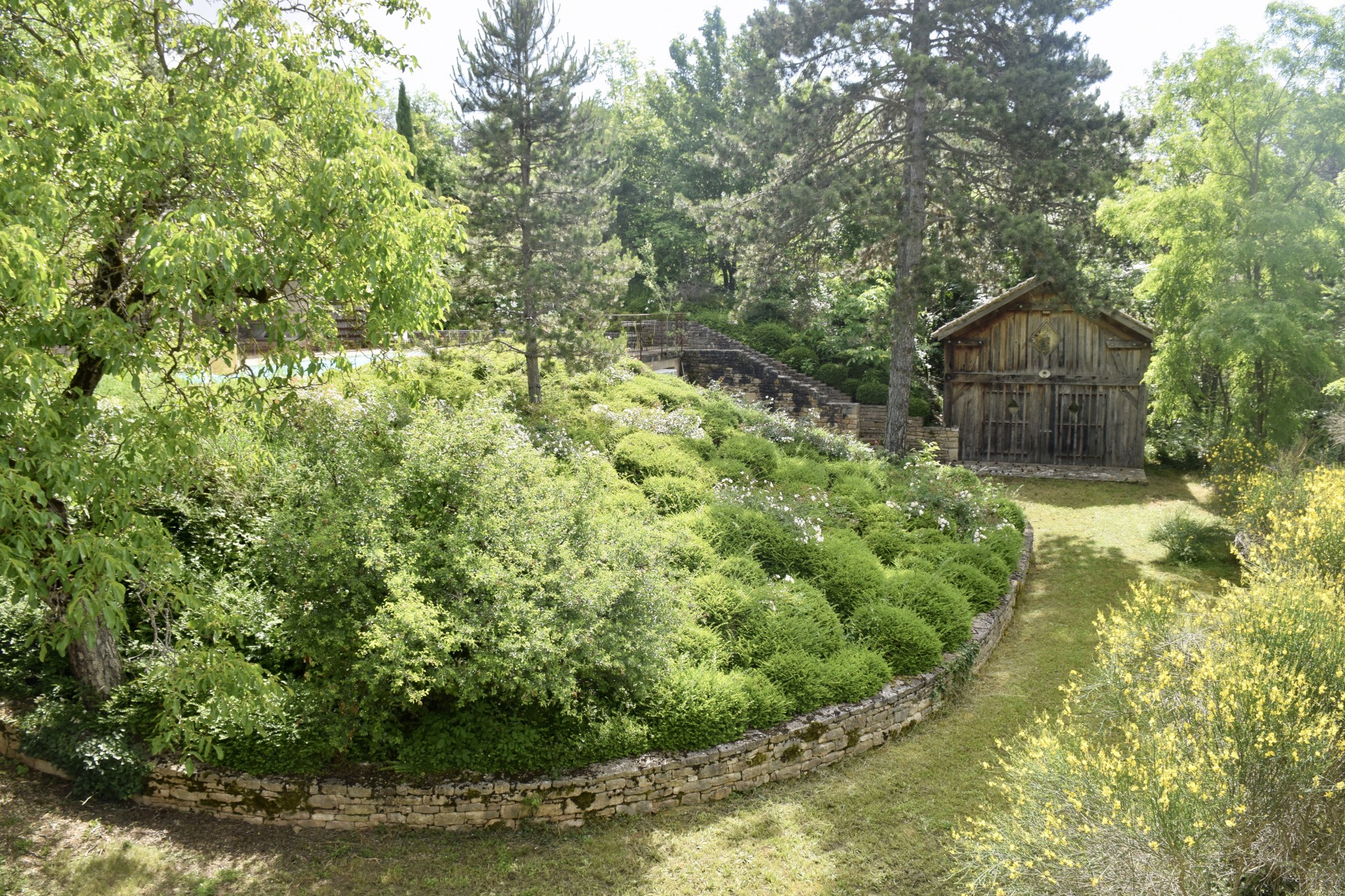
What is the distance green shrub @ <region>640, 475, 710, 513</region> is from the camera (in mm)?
11273

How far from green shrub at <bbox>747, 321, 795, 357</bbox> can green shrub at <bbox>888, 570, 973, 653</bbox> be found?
16994 mm

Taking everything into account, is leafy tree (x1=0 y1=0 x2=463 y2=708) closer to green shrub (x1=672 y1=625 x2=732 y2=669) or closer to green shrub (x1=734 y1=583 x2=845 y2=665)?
green shrub (x1=672 y1=625 x2=732 y2=669)

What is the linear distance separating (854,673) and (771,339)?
19.9m

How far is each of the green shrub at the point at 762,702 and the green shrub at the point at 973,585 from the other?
3.85m

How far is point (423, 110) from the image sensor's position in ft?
164

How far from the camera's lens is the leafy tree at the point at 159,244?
4801mm

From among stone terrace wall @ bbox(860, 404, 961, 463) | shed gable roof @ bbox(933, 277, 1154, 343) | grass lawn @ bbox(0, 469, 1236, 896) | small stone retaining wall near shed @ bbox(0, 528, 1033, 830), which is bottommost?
grass lawn @ bbox(0, 469, 1236, 896)

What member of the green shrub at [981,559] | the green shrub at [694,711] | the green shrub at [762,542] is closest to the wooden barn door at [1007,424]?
the green shrub at [981,559]

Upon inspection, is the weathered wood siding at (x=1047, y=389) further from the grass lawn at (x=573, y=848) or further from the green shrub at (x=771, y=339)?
the grass lawn at (x=573, y=848)

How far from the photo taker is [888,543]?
1155cm

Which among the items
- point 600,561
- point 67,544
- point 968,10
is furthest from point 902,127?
point 67,544

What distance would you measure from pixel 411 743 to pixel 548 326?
29.0 ft

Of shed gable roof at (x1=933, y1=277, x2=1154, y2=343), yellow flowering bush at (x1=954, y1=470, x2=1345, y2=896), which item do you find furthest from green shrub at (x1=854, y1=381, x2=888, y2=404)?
yellow flowering bush at (x1=954, y1=470, x2=1345, y2=896)

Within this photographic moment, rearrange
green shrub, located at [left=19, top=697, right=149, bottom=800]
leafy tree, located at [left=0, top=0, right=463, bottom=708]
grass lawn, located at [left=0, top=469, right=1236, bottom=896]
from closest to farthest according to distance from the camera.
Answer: leafy tree, located at [left=0, top=0, right=463, bottom=708] < grass lawn, located at [left=0, top=469, right=1236, bottom=896] < green shrub, located at [left=19, top=697, right=149, bottom=800]
